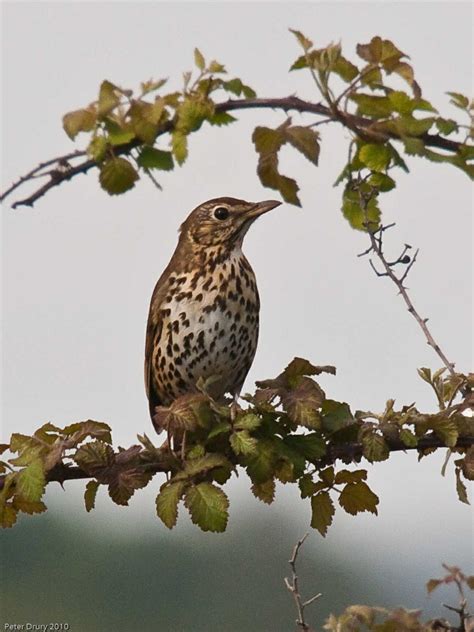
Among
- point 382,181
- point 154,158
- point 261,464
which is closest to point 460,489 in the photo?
point 261,464

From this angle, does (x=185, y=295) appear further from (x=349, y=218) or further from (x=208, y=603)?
(x=208, y=603)

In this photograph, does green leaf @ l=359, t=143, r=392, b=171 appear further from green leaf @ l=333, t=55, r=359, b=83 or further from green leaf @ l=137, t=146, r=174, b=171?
green leaf @ l=137, t=146, r=174, b=171

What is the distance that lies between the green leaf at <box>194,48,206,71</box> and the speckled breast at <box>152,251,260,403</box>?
3.29 metres

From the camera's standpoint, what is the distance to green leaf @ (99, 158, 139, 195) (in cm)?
423

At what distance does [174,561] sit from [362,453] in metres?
59.9

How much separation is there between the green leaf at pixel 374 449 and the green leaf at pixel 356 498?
34cm

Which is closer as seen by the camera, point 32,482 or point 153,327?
point 32,482

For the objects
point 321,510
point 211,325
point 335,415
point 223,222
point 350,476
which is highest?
point 223,222

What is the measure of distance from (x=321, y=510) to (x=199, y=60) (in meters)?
1.41

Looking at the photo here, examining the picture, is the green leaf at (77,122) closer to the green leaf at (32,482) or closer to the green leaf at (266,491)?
the green leaf at (32,482)

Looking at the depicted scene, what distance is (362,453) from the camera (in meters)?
4.79

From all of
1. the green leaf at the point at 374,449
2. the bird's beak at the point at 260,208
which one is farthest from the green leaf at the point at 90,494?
the bird's beak at the point at 260,208

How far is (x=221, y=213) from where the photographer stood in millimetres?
7895

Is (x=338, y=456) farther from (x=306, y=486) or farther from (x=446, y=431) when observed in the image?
(x=446, y=431)
